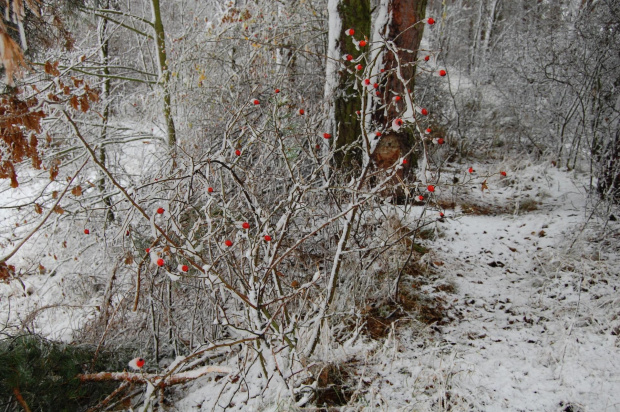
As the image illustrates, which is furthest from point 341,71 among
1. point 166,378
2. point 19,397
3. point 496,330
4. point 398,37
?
point 19,397

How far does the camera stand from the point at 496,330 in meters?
2.44

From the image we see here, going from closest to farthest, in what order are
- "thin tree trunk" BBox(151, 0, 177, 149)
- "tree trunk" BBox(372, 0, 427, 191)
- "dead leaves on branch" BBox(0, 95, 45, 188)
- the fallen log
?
the fallen log
"dead leaves on branch" BBox(0, 95, 45, 188)
"tree trunk" BBox(372, 0, 427, 191)
"thin tree trunk" BBox(151, 0, 177, 149)

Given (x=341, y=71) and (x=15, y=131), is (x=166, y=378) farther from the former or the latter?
(x=341, y=71)

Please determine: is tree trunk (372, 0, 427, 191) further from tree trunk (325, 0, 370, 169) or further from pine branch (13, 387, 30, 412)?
pine branch (13, 387, 30, 412)

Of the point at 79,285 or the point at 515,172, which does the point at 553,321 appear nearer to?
the point at 515,172

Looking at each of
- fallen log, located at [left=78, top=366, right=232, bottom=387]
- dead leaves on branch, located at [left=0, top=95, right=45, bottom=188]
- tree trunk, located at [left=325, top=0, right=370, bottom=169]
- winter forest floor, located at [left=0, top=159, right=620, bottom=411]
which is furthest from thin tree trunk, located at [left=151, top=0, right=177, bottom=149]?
fallen log, located at [left=78, top=366, right=232, bottom=387]

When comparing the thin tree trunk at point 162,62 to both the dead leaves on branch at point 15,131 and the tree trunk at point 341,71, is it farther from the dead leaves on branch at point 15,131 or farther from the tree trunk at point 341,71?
the dead leaves on branch at point 15,131

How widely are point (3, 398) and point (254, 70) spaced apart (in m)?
3.63

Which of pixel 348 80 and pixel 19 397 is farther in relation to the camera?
pixel 348 80

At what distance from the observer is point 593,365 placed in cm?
206

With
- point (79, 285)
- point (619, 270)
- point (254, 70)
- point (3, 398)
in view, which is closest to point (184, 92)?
point (254, 70)

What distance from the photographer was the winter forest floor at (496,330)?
193 centimetres

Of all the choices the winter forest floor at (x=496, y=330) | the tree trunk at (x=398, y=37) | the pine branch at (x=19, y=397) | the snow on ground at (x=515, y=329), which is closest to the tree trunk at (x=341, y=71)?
the tree trunk at (x=398, y=37)

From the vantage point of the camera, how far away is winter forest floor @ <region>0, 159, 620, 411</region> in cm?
193
